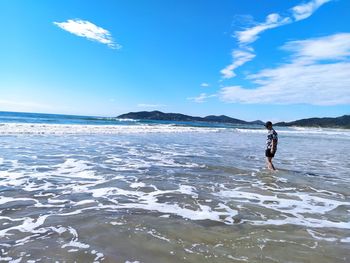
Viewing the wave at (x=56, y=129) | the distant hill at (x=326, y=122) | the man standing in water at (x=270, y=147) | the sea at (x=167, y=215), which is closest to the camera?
the sea at (x=167, y=215)

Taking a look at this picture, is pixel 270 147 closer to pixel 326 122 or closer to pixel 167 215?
pixel 167 215

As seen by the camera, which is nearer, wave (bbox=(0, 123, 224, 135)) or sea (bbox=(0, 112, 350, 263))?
sea (bbox=(0, 112, 350, 263))

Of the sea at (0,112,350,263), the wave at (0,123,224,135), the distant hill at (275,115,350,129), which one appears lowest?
the sea at (0,112,350,263)

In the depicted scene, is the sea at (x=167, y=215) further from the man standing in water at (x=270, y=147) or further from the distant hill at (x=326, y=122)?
the distant hill at (x=326, y=122)

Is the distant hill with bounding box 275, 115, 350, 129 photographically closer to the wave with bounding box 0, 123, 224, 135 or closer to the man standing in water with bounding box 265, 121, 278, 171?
the wave with bounding box 0, 123, 224, 135

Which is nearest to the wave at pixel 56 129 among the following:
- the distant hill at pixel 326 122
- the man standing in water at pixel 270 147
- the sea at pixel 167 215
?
the sea at pixel 167 215

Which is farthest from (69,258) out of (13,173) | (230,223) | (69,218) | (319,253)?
(13,173)

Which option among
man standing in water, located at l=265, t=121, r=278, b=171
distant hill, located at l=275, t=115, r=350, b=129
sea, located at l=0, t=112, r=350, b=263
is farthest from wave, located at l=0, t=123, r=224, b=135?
distant hill, located at l=275, t=115, r=350, b=129

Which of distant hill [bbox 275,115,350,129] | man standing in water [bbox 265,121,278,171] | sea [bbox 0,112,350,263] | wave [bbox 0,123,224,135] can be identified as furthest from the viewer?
distant hill [bbox 275,115,350,129]

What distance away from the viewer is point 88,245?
4980mm

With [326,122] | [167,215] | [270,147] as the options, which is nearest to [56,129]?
[270,147]

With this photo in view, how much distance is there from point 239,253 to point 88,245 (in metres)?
2.32

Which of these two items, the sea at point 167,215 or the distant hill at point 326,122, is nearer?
the sea at point 167,215

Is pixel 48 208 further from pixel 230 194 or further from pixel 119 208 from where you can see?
pixel 230 194
